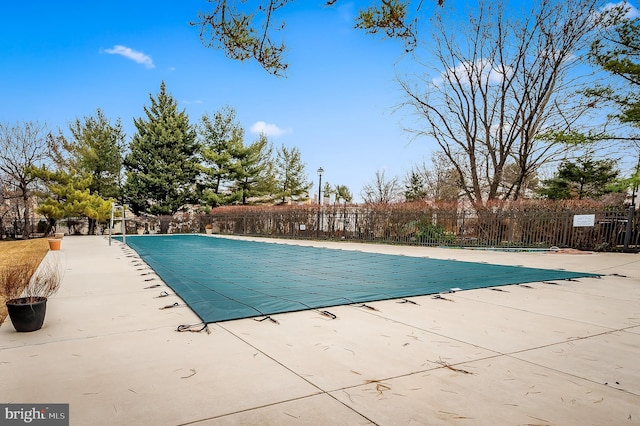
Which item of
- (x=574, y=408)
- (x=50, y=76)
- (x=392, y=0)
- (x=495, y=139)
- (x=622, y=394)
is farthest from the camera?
(x=495, y=139)

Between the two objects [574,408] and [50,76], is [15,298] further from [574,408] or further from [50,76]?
[50,76]

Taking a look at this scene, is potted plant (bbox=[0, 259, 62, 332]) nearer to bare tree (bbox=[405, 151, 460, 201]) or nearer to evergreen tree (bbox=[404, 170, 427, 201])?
bare tree (bbox=[405, 151, 460, 201])

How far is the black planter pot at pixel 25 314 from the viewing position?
8.76 feet

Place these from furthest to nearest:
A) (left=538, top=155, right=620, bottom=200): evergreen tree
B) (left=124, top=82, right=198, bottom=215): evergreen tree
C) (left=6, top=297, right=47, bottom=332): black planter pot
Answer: (left=124, top=82, right=198, bottom=215): evergreen tree, (left=538, top=155, right=620, bottom=200): evergreen tree, (left=6, top=297, right=47, bottom=332): black planter pot

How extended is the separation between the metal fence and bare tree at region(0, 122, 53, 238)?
47.4 ft

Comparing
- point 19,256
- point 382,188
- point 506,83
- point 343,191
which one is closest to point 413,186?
point 382,188

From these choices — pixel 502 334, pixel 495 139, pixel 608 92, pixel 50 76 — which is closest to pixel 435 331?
pixel 502 334

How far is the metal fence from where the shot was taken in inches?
395

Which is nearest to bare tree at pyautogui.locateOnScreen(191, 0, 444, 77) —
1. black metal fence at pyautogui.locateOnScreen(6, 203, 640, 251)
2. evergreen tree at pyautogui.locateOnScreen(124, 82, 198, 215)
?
black metal fence at pyautogui.locateOnScreen(6, 203, 640, 251)

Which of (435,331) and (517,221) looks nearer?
(435,331)

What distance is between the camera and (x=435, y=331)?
9.12 ft

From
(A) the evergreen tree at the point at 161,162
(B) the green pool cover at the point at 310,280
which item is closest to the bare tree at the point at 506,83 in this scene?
(B) the green pool cover at the point at 310,280

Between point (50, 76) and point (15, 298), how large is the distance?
10.4m

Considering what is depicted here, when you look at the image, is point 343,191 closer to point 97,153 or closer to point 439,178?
point 439,178
